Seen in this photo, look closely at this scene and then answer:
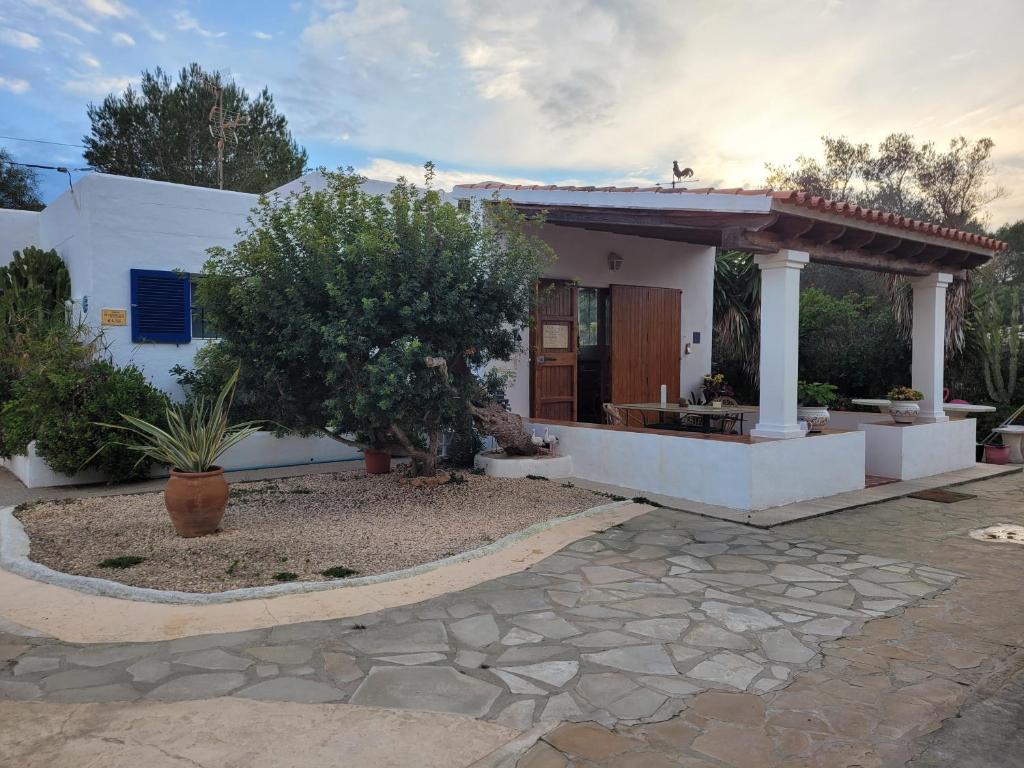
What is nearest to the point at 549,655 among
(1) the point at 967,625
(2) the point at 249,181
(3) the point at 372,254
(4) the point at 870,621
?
(4) the point at 870,621

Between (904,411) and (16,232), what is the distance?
13.3m

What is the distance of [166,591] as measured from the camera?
15.1ft

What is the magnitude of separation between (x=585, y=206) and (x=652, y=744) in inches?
262

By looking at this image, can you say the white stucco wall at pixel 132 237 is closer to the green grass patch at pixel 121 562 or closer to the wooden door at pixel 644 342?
the green grass patch at pixel 121 562

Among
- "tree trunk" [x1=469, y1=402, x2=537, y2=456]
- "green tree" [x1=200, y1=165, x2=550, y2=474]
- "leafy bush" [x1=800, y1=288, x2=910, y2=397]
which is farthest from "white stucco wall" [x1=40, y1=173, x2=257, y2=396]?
"leafy bush" [x1=800, y1=288, x2=910, y2=397]

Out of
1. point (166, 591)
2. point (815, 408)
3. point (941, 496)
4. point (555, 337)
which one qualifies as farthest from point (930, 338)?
point (166, 591)

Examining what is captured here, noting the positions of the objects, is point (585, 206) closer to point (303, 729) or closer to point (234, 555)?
point (234, 555)

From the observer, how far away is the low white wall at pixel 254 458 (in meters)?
8.24

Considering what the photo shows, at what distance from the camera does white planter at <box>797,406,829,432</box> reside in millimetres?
8422

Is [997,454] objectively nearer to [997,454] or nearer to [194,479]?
[997,454]

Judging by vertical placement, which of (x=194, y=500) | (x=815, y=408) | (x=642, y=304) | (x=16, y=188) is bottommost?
(x=194, y=500)

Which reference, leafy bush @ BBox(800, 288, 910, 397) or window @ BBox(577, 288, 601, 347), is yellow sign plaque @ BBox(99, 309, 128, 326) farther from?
leafy bush @ BBox(800, 288, 910, 397)

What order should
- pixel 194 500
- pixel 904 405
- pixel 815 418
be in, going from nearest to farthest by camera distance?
pixel 194 500 → pixel 815 418 → pixel 904 405

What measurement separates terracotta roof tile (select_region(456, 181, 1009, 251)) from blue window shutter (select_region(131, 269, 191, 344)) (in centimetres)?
403
